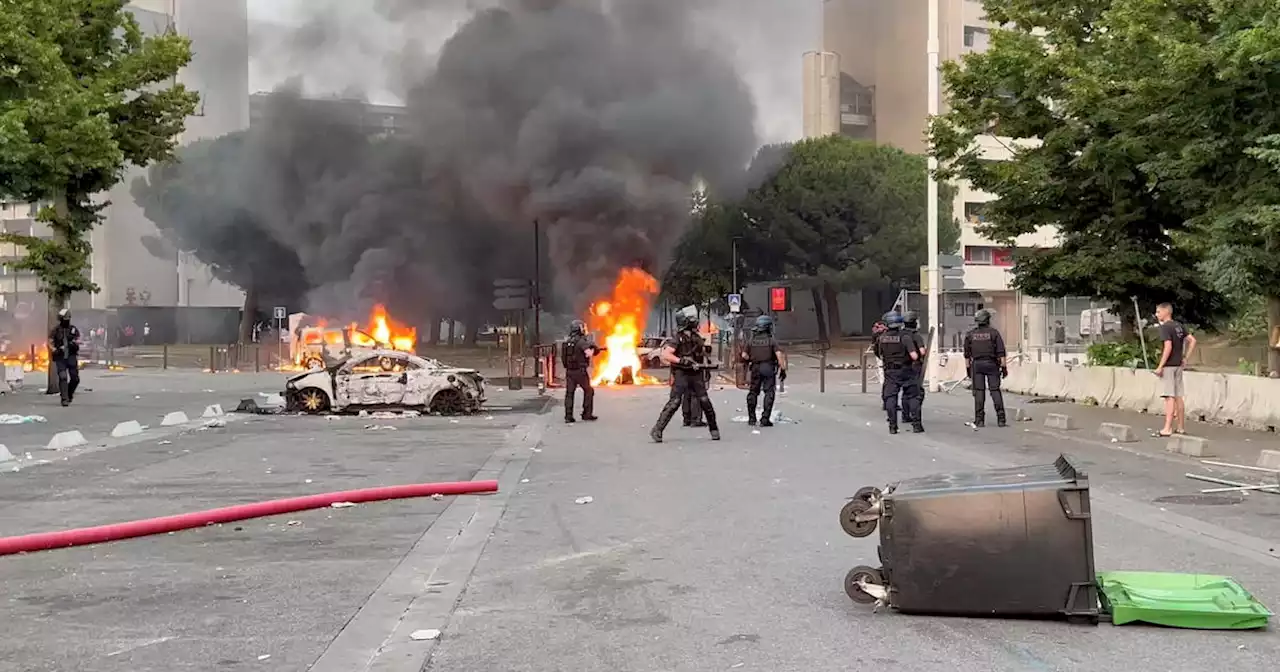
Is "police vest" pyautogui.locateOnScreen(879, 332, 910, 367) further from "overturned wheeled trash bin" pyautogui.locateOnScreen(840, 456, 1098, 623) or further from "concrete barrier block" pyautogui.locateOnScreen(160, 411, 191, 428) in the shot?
"concrete barrier block" pyautogui.locateOnScreen(160, 411, 191, 428)

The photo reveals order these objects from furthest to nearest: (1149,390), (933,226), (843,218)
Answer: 1. (843,218)
2. (933,226)
3. (1149,390)

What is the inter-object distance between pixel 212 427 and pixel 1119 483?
38.6ft

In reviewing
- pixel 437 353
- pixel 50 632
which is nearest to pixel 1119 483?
pixel 50 632

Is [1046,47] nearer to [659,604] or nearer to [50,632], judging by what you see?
[659,604]

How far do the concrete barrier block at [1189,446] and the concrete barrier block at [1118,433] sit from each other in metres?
1.16

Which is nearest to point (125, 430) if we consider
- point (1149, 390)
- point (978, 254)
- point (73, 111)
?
point (73, 111)

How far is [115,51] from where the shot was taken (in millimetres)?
21859

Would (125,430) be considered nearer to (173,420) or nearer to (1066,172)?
(173,420)

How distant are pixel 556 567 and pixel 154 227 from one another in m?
68.1

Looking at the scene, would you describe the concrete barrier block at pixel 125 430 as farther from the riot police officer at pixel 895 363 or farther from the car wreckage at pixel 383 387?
the riot police officer at pixel 895 363

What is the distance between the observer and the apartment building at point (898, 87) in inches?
2445

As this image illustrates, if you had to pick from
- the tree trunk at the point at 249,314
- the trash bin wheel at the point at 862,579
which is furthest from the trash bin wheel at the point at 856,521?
the tree trunk at the point at 249,314

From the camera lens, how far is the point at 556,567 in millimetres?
6305

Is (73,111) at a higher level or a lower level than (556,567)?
higher
